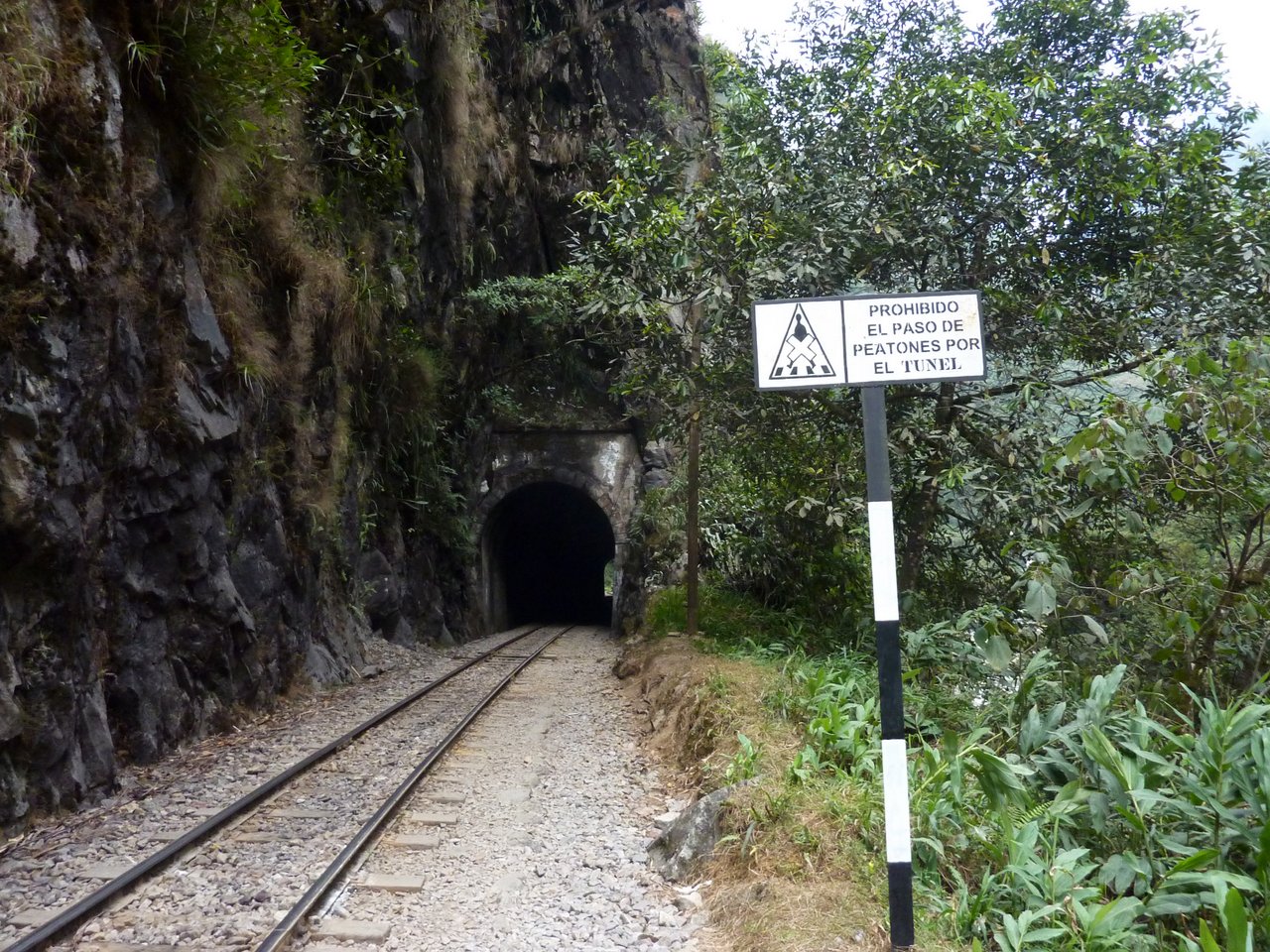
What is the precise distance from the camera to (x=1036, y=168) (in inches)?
300

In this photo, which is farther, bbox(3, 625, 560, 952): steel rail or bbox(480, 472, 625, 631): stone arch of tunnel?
bbox(480, 472, 625, 631): stone arch of tunnel

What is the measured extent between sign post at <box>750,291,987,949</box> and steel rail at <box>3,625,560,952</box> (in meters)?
3.19

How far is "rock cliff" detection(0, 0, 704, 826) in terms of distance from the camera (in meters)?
5.23

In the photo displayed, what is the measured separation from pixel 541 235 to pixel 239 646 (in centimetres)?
1340

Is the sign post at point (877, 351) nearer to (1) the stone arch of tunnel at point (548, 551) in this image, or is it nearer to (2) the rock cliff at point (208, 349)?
Result: (2) the rock cliff at point (208, 349)

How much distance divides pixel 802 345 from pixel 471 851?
3333mm

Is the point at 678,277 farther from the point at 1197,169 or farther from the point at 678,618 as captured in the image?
the point at 678,618

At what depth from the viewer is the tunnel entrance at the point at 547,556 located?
21359 millimetres

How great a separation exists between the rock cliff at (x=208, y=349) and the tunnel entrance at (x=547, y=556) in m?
5.90

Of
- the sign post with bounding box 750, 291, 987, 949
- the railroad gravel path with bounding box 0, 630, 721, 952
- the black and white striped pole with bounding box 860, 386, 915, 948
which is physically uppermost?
the sign post with bounding box 750, 291, 987, 949

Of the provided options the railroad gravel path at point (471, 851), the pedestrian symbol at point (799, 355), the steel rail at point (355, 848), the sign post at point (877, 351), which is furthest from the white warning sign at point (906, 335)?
the steel rail at point (355, 848)

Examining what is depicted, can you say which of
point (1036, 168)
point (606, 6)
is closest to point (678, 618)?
point (1036, 168)

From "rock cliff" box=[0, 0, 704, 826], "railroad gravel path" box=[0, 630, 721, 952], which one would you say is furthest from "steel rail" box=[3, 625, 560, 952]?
"rock cliff" box=[0, 0, 704, 826]

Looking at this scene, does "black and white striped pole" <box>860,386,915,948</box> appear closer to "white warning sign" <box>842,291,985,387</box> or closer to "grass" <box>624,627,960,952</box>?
"white warning sign" <box>842,291,985,387</box>
